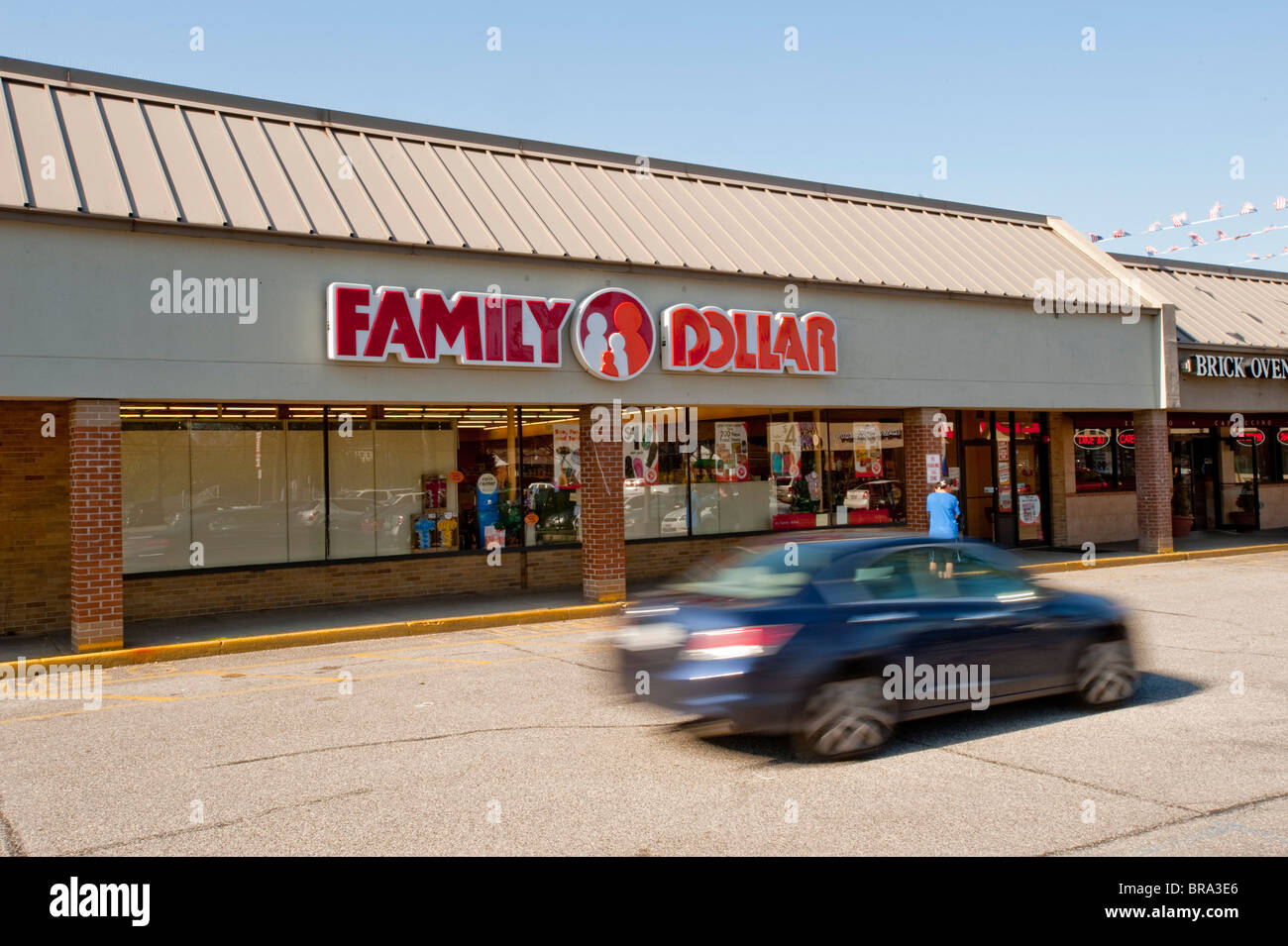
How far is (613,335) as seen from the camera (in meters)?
15.0

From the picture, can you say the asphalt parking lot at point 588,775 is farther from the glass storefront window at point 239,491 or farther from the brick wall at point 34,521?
the glass storefront window at point 239,491

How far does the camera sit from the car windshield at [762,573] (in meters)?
7.14

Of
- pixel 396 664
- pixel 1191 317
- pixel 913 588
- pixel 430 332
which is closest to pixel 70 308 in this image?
pixel 430 332

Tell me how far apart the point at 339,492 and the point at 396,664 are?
206 inches

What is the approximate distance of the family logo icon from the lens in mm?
14734

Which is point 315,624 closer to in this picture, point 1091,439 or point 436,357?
point 436,357

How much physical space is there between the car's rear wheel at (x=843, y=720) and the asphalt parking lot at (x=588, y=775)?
0.46 feet

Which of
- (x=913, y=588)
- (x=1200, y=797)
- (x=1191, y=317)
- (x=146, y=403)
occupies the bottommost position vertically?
(x=1200, y=797)

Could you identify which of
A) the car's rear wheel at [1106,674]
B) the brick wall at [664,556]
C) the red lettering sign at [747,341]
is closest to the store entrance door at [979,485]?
the brick wall at [664,556]

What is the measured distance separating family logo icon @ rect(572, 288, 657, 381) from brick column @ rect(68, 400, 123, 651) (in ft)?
20.3

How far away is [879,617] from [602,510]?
8.41m

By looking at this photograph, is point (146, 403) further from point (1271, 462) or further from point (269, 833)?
point (1271, 462)

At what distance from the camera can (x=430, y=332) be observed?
44.6ft

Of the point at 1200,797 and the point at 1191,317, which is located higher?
the point at 1191,317
